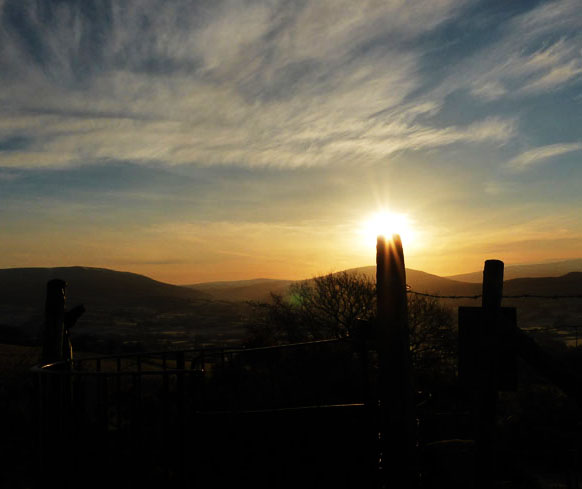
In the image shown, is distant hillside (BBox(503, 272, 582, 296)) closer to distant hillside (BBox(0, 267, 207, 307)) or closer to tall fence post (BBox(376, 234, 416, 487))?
distant hillside (BBox(0, 267, 207, 307))

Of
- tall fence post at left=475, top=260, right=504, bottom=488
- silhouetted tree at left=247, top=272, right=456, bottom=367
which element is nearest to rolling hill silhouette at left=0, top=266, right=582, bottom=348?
silhouetted tree at left=247, top=272, right=456, bottom=367

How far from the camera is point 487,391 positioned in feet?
13.0

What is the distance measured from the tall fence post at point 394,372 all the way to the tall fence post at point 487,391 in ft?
3.24

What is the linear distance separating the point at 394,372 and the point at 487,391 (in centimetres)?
136

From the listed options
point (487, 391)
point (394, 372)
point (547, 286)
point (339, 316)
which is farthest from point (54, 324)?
point (547, 286)

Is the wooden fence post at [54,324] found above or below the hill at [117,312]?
above

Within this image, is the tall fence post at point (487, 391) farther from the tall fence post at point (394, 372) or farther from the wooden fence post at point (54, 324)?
the wooden fence post at point (54, 324)

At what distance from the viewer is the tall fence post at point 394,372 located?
498cm

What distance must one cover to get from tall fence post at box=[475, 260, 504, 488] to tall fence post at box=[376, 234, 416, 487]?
986mm

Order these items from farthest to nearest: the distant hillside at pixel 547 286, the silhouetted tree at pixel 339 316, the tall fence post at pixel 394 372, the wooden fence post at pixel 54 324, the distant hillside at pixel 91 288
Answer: the distant hillside at pixel 91 288, the distant hillside at pixel 547 286, the silhouetted tree at pixel 339 316, the wooden fence post at pixel 54 324, the tall fence post at pixel 394 372

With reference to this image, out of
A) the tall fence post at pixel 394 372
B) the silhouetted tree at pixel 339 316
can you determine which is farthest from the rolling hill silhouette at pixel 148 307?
the tall fence post at pixel 394 372

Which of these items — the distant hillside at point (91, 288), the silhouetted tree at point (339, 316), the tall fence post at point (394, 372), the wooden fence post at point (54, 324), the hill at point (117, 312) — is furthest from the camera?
the distant hillside at point (91, 288)

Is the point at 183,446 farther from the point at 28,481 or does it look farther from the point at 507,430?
the point at 507,430

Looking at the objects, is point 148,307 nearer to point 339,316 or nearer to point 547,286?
point 547,286
